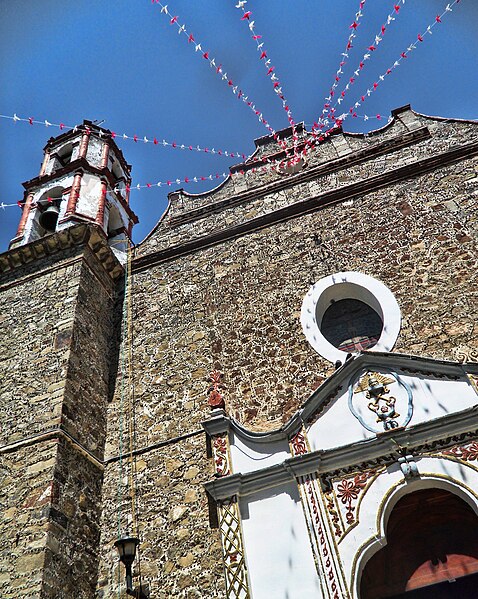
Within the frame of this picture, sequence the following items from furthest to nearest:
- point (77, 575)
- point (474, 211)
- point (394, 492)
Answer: point (474, 211)
point (77, 575)
point (394, 492)

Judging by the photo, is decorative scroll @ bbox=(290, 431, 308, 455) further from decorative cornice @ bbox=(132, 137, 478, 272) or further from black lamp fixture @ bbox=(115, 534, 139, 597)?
decorative cornice @ bbox=(132, 137, 478, 272)

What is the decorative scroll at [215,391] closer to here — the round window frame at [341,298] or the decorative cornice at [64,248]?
the round window frame at [341,298]

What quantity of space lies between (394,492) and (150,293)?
188 inches

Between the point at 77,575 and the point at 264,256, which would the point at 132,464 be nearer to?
the point at 77,575

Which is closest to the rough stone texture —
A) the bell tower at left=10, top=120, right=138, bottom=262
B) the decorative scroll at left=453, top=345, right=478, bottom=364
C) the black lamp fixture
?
the black lamp fixture

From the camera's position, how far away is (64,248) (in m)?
8.39

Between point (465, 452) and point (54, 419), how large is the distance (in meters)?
4.23

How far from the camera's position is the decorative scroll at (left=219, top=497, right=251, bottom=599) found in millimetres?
4797

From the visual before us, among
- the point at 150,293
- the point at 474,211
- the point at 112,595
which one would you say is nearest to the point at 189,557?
the point at 112,595

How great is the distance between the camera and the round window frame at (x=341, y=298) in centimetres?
628

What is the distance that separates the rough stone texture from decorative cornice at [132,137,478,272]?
1090 mm

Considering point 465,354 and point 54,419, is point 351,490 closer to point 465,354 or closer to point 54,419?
point 465,354

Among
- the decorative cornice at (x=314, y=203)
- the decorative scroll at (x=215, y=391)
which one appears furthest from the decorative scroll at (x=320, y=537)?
the decorative cornice at (x=314, y=203)

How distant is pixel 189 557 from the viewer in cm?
532
